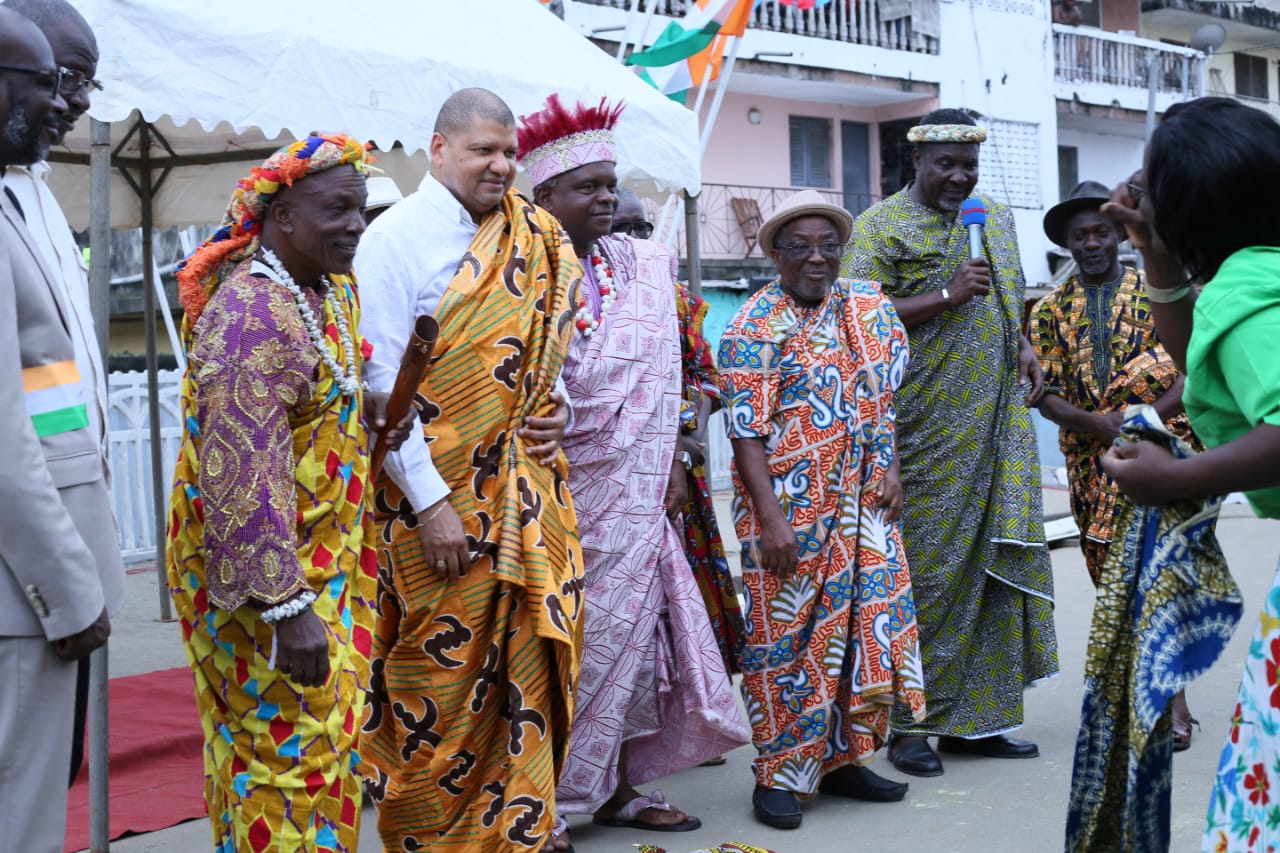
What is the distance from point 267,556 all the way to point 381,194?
9.82 ft

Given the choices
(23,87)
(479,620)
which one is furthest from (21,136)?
(479,620)

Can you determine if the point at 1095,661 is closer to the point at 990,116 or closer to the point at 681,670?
the point at 681,670

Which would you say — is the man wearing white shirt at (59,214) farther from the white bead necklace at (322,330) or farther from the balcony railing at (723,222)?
the balcony railing at (723,222)

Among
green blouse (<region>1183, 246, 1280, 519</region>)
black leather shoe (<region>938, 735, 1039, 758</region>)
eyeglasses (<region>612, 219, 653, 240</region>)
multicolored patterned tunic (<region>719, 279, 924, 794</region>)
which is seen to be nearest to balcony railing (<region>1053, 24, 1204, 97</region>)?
eyeglasses (<region>612, 219, 653, 240</region>)

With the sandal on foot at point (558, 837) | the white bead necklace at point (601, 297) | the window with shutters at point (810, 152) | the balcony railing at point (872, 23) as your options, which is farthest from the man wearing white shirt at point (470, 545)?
the window with shutters at point (810, 152)

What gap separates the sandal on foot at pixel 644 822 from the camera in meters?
4.81

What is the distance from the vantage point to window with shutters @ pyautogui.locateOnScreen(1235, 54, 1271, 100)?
3234 cm

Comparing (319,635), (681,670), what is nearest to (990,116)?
(681,670)

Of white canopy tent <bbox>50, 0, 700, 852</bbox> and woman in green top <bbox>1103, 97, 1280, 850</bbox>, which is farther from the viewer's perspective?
white canopy tent <bbox>50, 0, 700, 852</bbox>

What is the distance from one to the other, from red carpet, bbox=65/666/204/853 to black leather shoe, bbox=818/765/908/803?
2196 mm

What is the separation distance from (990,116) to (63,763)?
901 inches

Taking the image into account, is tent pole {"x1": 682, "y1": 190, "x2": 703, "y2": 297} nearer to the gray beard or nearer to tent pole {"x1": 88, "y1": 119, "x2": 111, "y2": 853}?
tent pole {"x1": 88, "y1": 119, "x2": 111, "y2": 853}

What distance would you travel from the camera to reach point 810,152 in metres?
23.0

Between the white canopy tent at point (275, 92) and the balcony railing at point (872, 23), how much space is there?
13555 mm
